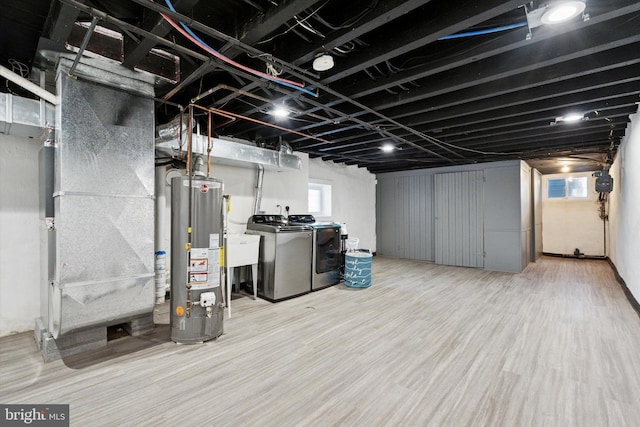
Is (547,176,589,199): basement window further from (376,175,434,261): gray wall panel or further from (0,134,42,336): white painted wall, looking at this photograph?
(0,134,42,336): white painted wall

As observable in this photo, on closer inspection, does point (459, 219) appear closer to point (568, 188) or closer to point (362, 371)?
point (568, 188)

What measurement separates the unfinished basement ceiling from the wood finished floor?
2364 millimetres

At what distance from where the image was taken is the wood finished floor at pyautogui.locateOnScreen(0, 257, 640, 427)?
5.70 feet

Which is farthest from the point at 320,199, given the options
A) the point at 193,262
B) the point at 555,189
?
the point at 555,189

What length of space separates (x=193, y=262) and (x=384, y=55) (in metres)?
2.36

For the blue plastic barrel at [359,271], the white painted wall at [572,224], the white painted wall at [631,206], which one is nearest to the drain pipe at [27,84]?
the blue plastic barrel at [359,271]

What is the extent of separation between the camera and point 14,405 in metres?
1.79

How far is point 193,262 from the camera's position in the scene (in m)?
2.56

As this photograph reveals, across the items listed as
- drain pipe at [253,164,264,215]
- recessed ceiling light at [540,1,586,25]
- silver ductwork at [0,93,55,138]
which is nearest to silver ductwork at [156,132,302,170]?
drain pipe at [253,164,264,215]

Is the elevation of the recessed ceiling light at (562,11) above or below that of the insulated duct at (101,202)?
above

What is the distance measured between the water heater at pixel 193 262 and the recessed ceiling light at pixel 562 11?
2750 millimetres

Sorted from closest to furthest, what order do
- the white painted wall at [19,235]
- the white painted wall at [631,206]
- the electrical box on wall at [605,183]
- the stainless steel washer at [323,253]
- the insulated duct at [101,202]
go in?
the insulated duct at [101,202]
the white painted wall at [19,235]
the white painted wall at [631,206]
the stainless steel washer at [323,253]
the electrical box on wall at [605,183]

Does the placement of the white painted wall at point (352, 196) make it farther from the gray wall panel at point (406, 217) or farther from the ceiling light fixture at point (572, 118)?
the ceiling light fixture at point (572, 118)

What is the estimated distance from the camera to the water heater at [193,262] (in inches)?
101
